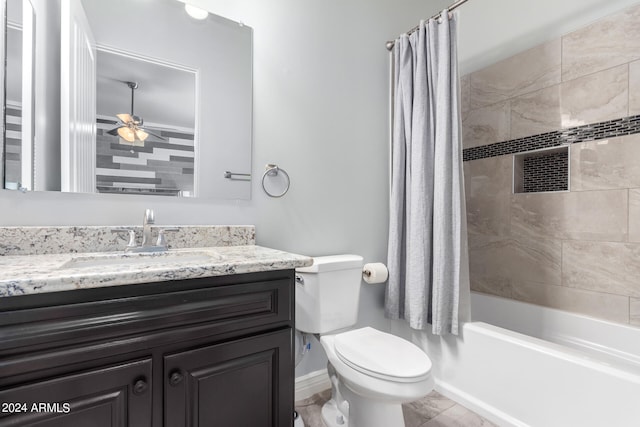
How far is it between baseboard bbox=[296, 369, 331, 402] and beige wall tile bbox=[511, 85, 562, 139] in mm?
A: 1940

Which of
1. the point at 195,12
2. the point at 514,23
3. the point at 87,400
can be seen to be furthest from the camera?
the point at 514,23

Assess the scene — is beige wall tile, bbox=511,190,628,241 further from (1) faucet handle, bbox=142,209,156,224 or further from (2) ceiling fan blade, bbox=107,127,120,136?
(2) ceiling fan blade, bbox=107,127,120,136

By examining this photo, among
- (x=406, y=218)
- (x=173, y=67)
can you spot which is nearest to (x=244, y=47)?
(x=173, y=67)

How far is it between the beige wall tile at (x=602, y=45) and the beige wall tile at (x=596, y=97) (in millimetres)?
47

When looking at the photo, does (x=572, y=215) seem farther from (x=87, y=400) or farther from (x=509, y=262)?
(x=87, y=400)

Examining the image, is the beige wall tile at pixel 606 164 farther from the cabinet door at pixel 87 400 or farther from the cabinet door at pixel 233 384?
the cabinet door at pixel 87 400

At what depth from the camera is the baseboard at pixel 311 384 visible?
171 cm

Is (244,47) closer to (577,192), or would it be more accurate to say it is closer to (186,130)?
(186,130)

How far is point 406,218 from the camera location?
187 centimetres

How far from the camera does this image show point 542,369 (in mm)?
1342

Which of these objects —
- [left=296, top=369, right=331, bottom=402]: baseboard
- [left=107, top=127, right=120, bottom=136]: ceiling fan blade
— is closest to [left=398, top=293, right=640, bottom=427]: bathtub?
[left=296, top=369, right=331, bottom=402]: baseboard

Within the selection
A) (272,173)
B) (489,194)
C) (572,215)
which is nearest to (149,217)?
(272,173)

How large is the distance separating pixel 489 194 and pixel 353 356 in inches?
63.0

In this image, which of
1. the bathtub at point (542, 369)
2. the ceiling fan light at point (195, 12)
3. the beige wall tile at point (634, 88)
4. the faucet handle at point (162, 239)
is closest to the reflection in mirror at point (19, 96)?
the faucet handle at point (162, 239)
